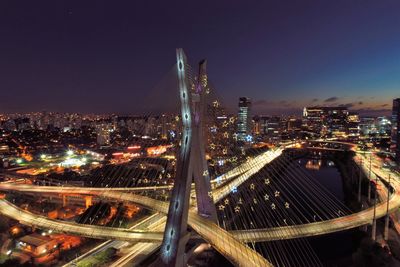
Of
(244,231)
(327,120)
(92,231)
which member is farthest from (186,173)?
(327,120)

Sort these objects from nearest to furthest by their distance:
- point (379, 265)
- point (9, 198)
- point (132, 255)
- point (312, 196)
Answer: point (379, 265) → point (132, 255) → point (9, 198) → point (312, 196)

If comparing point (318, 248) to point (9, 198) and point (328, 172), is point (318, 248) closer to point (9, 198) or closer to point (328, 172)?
point (9, 198)

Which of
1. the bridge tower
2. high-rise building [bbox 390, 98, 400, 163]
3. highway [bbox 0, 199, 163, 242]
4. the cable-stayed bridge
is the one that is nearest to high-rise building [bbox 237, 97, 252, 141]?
high-rise building [bbox 390, 98, 400, 163]

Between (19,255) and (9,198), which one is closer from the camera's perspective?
(19,255)

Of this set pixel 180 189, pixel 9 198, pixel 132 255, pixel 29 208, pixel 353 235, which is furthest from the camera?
pixel 9 198

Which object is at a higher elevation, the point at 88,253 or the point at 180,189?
the point at 180,189

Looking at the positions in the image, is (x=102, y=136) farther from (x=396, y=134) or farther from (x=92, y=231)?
(x=92, y=231)

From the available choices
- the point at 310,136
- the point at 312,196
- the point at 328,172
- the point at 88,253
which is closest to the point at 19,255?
the point at 88,253
